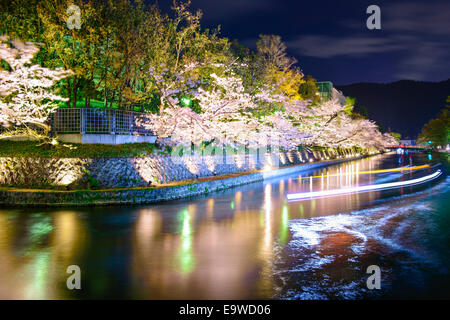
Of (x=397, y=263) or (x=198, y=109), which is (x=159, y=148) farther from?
(x=397, y=263)

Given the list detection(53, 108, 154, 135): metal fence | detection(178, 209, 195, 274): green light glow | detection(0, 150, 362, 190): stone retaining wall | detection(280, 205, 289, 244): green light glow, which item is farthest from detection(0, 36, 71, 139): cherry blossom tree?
detection(280, 205, 289, 244): green light glow

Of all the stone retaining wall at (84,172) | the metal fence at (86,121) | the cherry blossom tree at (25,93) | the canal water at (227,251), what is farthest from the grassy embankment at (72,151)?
the canal water at (227,251)

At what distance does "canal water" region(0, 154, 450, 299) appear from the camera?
674 centimetres

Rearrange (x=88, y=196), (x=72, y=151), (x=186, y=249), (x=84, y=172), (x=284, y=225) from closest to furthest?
(x=186, y=249)
(x=284, y=225)
(x=88, y=196)
(x=84, y=172)
(x=72, y=151)

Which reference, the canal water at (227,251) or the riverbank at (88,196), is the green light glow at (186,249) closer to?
the canal water at (227,251)

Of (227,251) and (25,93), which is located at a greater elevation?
(25,93)

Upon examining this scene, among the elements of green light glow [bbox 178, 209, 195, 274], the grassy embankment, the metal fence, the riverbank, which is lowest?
green light glow [bbox 178, 209, 195, 274]

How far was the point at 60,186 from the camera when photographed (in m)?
17.8

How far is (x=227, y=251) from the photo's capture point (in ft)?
30.7

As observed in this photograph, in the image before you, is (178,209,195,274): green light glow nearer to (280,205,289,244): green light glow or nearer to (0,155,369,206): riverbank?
(280,205,289,244): green light glow

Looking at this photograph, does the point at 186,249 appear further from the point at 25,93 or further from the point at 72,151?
the point at 25,93

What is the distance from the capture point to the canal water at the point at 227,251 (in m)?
6.74

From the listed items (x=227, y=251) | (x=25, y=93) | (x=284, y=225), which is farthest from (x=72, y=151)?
(x=227, y=251)
